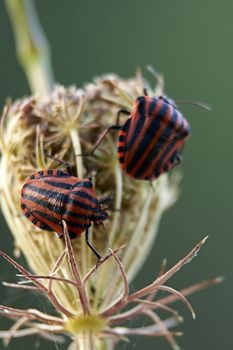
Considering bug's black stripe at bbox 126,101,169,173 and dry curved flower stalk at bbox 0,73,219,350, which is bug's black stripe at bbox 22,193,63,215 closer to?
dry curved flower stalk at bbox 0,73,219,350

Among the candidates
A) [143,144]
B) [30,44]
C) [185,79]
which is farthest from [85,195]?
[185,79]

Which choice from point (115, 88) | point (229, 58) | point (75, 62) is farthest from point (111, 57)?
point (115, 88)

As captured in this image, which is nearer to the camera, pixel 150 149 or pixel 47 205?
pixel 47 205

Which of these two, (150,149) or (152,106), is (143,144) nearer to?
(150,149)

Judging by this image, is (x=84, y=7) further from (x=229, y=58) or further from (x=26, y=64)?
(x=26, y=64)

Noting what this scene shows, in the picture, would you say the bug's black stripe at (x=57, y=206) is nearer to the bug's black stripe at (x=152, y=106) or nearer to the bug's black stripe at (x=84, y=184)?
the bug's black stripe at (x=84, y=184)

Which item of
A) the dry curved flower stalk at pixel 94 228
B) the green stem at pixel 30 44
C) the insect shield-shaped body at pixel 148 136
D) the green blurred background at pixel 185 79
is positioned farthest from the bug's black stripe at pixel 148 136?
the green blurred background at pixel 185 79
